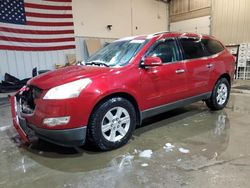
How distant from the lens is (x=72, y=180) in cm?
238

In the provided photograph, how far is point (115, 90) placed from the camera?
294 cm

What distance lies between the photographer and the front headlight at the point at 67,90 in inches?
105

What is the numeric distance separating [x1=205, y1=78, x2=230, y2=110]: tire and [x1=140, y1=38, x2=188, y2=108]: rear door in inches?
38.3

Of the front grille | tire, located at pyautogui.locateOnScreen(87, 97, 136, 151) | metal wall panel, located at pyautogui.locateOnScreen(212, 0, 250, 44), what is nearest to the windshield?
tire, located at pyautogui.locateOnScreen(87, 97, 136, 151)

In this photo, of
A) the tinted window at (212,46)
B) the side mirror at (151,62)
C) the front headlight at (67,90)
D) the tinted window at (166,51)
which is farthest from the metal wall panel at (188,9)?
the front headlight at (67,90)

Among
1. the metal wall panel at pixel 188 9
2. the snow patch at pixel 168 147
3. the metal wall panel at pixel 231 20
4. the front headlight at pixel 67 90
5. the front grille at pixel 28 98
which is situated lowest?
the snow patch at pixel 168 147

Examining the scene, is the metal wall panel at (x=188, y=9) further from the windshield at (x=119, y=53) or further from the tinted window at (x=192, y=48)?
the windshield at (x=119, y=53)

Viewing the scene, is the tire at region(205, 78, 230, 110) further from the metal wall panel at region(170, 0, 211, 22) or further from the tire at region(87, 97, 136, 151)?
the metal wall panel at region(170, 0, 211, 22)

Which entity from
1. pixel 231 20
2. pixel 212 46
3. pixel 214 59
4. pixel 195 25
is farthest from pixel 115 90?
pixel 195 25

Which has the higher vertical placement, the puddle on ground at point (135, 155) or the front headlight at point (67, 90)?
the front headlight at point (67, 90)

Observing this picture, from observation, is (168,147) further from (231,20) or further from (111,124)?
(231,20)

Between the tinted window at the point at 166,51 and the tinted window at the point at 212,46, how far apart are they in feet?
3.10

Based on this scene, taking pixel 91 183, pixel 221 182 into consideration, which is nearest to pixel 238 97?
pixel 221 182

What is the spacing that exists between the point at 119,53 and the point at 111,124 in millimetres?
1131
